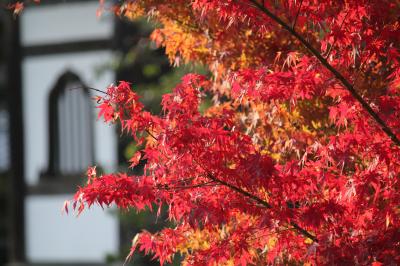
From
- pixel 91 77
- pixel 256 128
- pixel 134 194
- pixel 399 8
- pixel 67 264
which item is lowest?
pixel 67 264

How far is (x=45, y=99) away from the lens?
1231cm

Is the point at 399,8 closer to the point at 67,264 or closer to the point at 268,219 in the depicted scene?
the point at 268,219

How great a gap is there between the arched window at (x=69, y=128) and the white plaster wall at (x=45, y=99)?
9 centimetres

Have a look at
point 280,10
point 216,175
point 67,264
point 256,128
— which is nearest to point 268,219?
point 216,175

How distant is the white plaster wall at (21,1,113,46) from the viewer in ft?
38.2

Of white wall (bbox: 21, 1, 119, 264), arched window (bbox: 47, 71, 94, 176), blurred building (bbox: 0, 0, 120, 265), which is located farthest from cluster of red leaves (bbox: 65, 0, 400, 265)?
arched window (bbox: 47, 71, 94, 176)

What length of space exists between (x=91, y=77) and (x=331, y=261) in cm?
823

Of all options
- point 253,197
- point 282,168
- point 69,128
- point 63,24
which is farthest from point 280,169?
point 69,128

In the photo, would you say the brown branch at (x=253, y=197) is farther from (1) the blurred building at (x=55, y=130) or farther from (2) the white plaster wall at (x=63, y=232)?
(2) the white plaster wall at (x=63, y=232)

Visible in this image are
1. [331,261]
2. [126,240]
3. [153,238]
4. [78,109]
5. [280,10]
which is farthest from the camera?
[78,109]

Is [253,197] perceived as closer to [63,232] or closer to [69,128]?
[63,232]

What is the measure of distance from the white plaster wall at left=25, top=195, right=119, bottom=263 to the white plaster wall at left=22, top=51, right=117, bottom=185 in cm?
45

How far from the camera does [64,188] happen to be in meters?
11.8

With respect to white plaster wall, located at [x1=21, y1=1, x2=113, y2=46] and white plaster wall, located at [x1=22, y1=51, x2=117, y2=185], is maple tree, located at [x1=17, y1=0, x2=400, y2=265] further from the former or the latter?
white plaster wall, located at [x1=21, y1=1, x2=113, y2=46]
